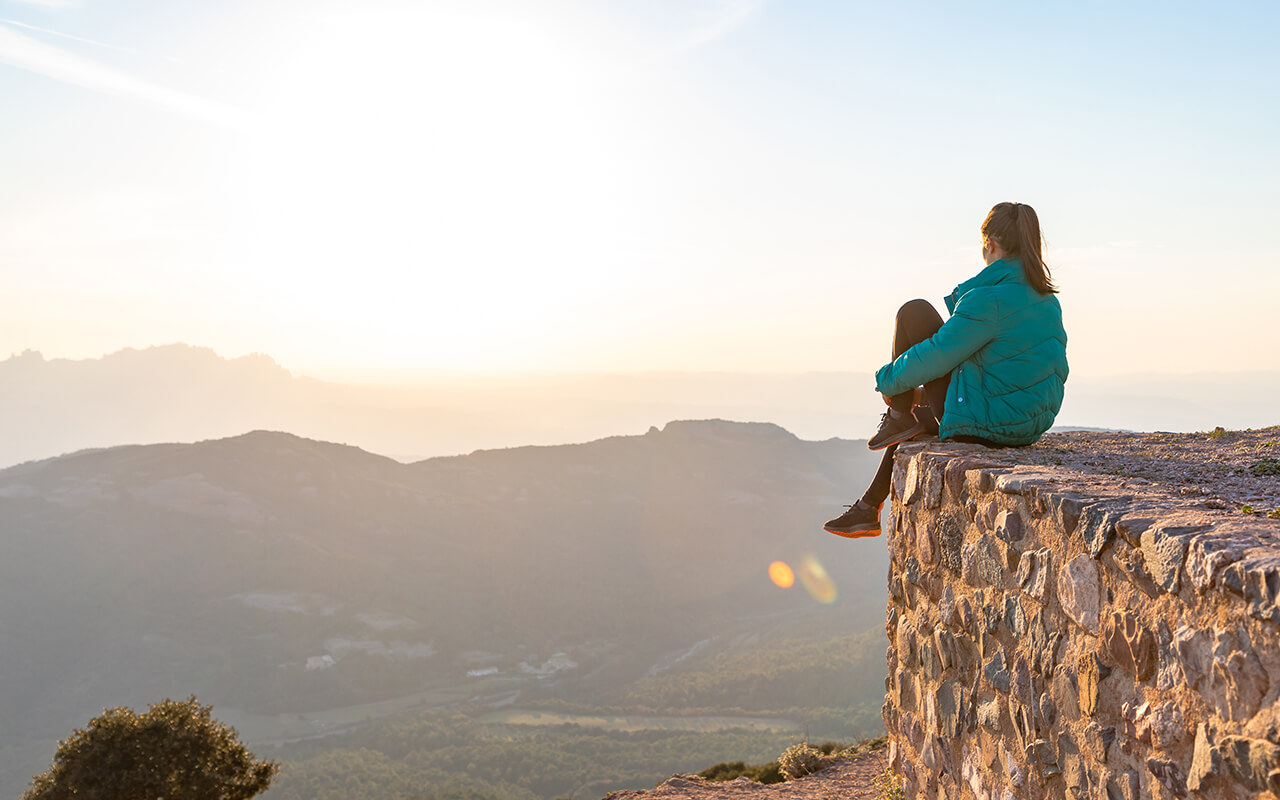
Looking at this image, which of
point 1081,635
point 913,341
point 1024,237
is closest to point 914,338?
point 913,341

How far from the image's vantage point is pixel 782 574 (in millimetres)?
87438

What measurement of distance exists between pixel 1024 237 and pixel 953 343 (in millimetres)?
749

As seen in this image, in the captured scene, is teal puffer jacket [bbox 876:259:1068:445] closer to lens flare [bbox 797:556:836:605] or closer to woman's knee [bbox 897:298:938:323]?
woman's knee [bbox 897:298:938:323]

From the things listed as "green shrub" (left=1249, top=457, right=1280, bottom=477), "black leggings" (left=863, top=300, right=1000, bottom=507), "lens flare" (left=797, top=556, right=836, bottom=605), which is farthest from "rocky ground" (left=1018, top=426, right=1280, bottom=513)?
"lens flare" (left=797, top=556, right=836, bottom=605)

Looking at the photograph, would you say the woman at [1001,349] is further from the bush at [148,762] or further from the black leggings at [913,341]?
the bush at [148,762]

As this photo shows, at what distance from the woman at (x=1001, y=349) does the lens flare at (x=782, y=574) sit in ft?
282

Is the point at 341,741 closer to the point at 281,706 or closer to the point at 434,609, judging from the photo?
the point at 281,706

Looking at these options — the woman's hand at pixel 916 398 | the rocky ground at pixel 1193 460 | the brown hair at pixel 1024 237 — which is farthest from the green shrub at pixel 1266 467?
the woman's hand at pixel 916 398

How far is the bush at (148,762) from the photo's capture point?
11523 millimetres

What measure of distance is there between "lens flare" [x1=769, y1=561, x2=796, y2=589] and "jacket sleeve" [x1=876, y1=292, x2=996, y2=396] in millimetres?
86105

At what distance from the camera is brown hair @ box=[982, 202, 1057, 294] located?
419cm

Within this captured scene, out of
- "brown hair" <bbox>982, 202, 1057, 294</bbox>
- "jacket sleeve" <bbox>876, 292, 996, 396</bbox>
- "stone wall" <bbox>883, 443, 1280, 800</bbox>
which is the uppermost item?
"brown hair" <bbox>982, 202, 1057, 294</bbox>

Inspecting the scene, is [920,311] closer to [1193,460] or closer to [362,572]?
[1193,460]

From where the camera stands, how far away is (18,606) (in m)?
61.6
